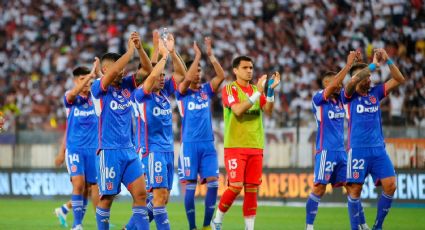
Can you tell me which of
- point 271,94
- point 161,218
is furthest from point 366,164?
point 161,218

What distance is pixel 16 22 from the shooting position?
35.0m

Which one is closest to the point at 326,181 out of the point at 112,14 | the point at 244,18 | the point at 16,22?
the point at 244,18

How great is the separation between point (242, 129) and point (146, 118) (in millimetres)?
1449

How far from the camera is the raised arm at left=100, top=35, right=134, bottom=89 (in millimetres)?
12055

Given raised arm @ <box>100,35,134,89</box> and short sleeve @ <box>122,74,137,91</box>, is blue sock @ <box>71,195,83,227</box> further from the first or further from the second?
raised arm @ <box>100,35,134,89</box>

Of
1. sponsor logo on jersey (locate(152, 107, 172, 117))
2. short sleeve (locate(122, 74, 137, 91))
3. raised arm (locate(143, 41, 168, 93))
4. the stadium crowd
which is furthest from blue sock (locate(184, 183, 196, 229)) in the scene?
the stadium crowd

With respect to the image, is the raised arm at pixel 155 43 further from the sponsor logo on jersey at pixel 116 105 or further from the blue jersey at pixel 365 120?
the blue jersey at pixel 365 120

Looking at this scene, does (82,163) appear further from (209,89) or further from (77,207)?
(209,89)

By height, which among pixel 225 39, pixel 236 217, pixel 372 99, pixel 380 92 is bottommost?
pixel 236 217

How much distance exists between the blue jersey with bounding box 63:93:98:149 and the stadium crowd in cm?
841

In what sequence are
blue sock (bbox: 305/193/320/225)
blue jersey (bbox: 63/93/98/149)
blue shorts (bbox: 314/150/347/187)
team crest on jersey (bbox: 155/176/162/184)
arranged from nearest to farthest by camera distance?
1. team crest on jersey (bbox: 155/176/162/184)
2. blue sock (bbox: 305/193/320/225)
3. blue shorts (bbox: 314/150/347/187)
4. blue jersey (bbox: 63/93/98/149)

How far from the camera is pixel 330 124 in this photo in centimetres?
1562

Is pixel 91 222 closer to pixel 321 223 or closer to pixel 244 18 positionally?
pixel 321 223

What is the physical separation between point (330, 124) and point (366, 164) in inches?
43.7
